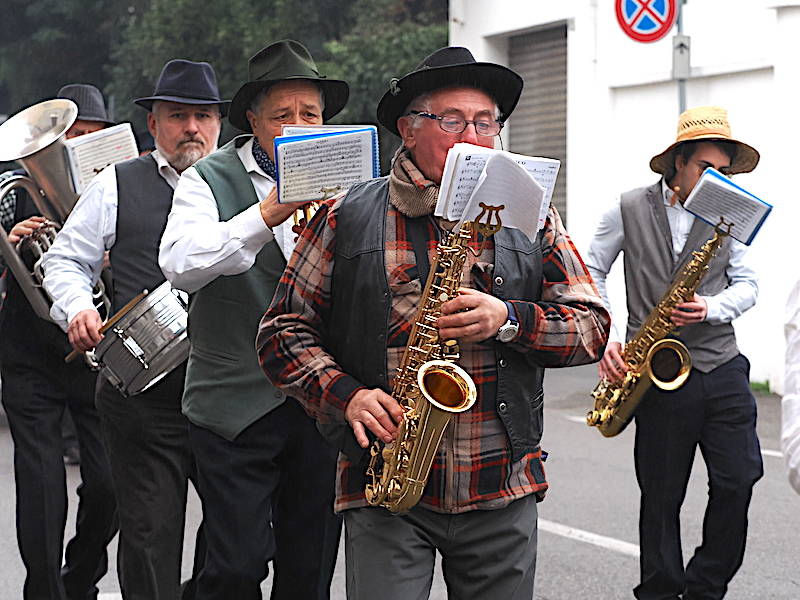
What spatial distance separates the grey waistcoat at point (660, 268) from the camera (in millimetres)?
5469

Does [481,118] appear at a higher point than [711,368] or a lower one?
higher

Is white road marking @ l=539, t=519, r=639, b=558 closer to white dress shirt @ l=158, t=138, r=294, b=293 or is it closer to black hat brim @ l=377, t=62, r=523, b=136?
white dress shirt @ l=158, t=138, r=294, b=293

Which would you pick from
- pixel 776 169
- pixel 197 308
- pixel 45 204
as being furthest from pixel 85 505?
pixel 776 169

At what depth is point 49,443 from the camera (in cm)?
548

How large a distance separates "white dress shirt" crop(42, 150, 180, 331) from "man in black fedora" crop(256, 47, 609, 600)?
5.66ft

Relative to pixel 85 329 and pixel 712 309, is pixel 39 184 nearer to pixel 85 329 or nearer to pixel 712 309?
pixel 85 329

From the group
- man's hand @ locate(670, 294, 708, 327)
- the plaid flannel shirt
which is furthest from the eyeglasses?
man's hand @ locate(670, 294, 708, 327)

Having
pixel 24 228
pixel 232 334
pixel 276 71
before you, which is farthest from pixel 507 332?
pixel 24 228

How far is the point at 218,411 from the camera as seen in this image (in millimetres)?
4230

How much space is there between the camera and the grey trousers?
3.36m

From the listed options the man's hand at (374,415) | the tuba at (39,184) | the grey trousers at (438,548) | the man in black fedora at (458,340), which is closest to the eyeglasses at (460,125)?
the man in black fedora at (458,340)

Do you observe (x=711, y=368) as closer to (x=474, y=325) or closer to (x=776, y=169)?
(x=474, y=325)

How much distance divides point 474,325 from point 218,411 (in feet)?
4.29

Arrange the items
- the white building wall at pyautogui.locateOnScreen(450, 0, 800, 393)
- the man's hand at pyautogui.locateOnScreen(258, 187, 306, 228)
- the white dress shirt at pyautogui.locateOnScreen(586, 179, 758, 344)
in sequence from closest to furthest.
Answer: the man's hand at pyautogui.locateOnScreen(258, 187, 306, 228), the white dress shirt at pyautogui.locateOnScreen(586, 179, 758, 344), the white building wall at pyautogui.locateOnScreen(450, 0, 800, 393)
